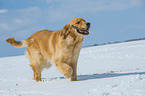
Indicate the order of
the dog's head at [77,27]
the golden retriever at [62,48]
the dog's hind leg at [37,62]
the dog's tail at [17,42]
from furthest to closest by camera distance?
the dog's tail at [17,42] → the dog's hind leg at [37,62] → the golden retriever at [62,48] → the dog's head at [77,27]

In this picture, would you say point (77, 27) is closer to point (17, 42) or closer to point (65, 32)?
point (65, 32)

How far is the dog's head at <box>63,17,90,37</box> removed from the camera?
5.21m

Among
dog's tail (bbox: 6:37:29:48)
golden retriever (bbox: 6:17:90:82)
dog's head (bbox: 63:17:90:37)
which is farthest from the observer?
dog's tail (bbox: 6:37:29:48)

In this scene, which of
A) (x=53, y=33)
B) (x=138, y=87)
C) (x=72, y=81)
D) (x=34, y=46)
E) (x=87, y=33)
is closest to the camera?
(x=138, y=87)

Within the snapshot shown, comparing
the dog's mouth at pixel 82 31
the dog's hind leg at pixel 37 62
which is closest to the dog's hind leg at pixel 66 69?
the dog's mouth at pixel 82 31

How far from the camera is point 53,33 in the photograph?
626 cm

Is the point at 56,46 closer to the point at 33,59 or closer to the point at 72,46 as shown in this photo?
the point at 72,46

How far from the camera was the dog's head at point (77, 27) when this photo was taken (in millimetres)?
5207

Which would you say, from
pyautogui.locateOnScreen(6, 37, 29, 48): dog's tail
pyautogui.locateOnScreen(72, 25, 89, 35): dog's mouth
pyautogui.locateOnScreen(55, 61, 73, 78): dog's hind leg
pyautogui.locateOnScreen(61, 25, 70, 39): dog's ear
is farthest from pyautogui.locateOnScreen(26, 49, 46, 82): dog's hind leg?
pyautogui.locateOnScreen(72, 25, 89, 35): dog's mouth

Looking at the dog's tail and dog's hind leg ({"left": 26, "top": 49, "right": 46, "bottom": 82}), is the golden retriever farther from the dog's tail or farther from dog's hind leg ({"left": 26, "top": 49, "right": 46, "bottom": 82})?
the dog's tail

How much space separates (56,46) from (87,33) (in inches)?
41.1

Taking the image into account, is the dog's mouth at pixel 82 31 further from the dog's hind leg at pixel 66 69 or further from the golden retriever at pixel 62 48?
the dog's hind leg at pixel 66 69

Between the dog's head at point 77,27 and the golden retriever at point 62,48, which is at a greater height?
the dog's head at point 77,27

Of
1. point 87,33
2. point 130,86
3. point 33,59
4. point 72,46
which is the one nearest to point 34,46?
point 33,59
